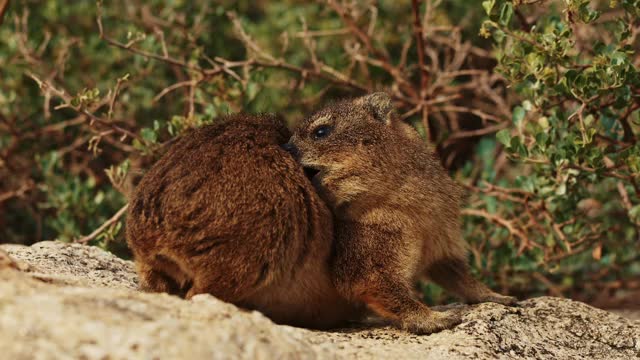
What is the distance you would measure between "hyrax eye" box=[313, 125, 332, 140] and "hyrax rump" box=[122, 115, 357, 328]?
285 millimetres

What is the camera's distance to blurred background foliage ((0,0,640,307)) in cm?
472

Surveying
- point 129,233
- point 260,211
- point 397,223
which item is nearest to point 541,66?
point 397,223

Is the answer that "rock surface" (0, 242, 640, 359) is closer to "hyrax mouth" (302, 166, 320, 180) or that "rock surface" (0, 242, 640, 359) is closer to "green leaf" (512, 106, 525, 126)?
"hyrax mouth" (302, 166, 320, 180)

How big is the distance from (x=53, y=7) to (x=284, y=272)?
4545 millimetres

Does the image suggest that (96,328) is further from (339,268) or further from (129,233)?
(339,268)

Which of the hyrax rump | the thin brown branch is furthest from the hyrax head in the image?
the thin brown branch

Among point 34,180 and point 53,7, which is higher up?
point 53,7

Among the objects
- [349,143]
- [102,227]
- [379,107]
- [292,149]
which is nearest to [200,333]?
[292,149]

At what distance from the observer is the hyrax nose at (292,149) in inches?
159

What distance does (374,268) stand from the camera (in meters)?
3.92

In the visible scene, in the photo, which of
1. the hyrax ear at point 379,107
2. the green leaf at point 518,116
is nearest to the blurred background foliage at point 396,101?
the green leaf at point 518,116

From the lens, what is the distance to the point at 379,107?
438 centimetres

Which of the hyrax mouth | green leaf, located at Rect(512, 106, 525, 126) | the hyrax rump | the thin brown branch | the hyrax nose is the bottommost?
the thin brown branch

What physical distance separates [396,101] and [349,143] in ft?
7.85
